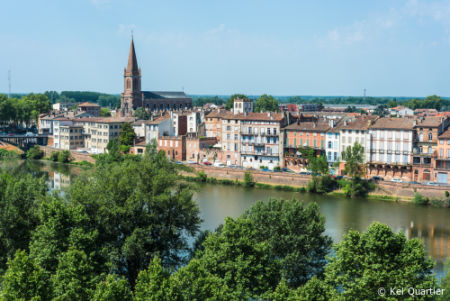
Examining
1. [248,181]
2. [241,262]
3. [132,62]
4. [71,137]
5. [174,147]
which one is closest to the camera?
[241,262]

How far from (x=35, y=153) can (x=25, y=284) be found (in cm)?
4799

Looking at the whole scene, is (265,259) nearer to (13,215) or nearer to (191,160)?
(13,215)

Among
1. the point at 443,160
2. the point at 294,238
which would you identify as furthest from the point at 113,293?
the point at 443,160

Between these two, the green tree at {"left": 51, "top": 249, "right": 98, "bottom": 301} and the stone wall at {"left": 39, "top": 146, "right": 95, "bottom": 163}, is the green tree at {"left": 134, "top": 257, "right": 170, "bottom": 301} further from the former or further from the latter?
the stone wall at {"left": 39, "top": 146, "right": 95, "bottom": 163}

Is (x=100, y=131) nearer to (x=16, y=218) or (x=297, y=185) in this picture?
(x=297, y=185)

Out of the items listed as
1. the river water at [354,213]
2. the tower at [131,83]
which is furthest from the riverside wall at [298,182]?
the tower at [131,83]

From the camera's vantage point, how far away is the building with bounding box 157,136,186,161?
2004 inches

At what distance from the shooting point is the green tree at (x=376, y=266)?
13.8 meters

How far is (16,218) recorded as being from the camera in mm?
19734

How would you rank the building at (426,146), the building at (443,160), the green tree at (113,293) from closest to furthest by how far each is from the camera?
the green tree at (113,293) → the building at (443,160) → the building at (426,146)

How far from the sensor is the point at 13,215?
19547 mm

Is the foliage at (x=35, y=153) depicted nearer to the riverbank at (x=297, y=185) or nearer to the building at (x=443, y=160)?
the riverbank at (x=297, y=185)

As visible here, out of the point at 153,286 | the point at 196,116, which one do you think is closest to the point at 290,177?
the point at 196,116

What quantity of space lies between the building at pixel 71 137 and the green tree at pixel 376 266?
4872 cm
